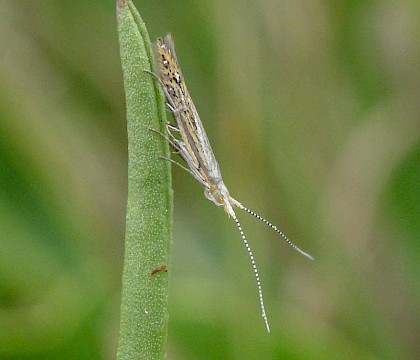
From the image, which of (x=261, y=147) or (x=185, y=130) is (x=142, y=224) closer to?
(x=185, y=130)

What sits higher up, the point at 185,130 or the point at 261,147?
the point at 185,130

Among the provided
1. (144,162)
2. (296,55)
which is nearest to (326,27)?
(296,55)

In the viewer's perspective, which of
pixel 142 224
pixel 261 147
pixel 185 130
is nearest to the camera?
pixel 142 224

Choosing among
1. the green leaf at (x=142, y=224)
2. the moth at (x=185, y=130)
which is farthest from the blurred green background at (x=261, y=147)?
the green leaf at (x=142, y=224)

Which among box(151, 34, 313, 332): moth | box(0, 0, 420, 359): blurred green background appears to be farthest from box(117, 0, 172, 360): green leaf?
box(0, 0, 420, 359): blurred green background

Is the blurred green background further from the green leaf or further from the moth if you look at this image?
the green leaf

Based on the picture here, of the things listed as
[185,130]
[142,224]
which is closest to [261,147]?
[185,130]

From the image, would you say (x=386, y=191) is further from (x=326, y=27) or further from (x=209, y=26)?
(x=209, y=26)

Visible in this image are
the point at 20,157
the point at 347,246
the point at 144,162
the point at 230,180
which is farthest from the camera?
the point at 347,246
